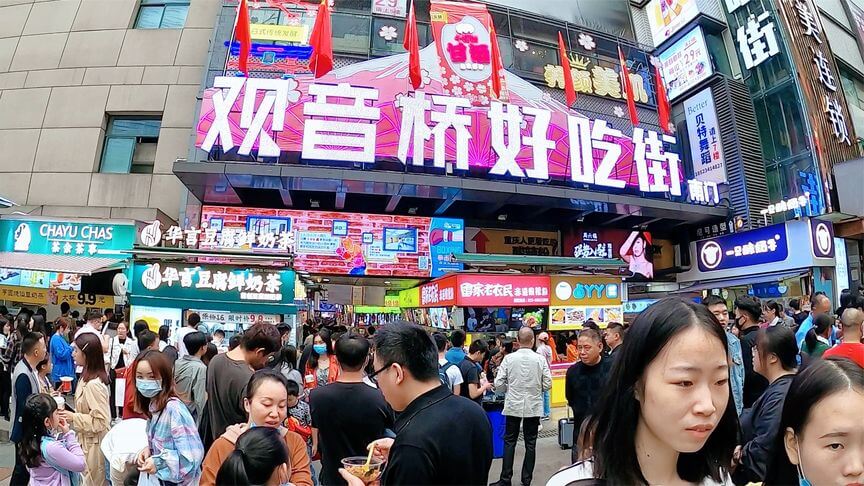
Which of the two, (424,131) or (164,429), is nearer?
(164,429)

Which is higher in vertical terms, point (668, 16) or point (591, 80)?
point (668, 16)

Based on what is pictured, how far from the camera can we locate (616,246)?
18.9 meters

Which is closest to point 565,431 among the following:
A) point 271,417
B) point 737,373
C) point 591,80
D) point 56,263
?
point 737,373

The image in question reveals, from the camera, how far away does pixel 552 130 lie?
55.1 feet

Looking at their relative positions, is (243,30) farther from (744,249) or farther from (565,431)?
(744,249)

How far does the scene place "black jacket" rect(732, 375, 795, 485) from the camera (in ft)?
8.70

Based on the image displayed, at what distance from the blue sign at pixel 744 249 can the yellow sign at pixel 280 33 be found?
53.3ft

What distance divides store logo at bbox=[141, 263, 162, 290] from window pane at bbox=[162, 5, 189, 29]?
43.2ft

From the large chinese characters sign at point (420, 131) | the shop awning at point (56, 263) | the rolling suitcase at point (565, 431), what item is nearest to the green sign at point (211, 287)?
the shop awning at point (56, 263)

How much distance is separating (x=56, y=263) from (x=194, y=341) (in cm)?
967

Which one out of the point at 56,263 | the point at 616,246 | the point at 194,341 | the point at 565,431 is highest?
the point at 616,246

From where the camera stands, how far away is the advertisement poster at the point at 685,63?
63.9 feet

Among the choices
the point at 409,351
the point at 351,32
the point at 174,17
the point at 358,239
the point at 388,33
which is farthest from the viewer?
the point at 174,17

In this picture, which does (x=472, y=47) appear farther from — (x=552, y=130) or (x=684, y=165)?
(x=684, y=165)
